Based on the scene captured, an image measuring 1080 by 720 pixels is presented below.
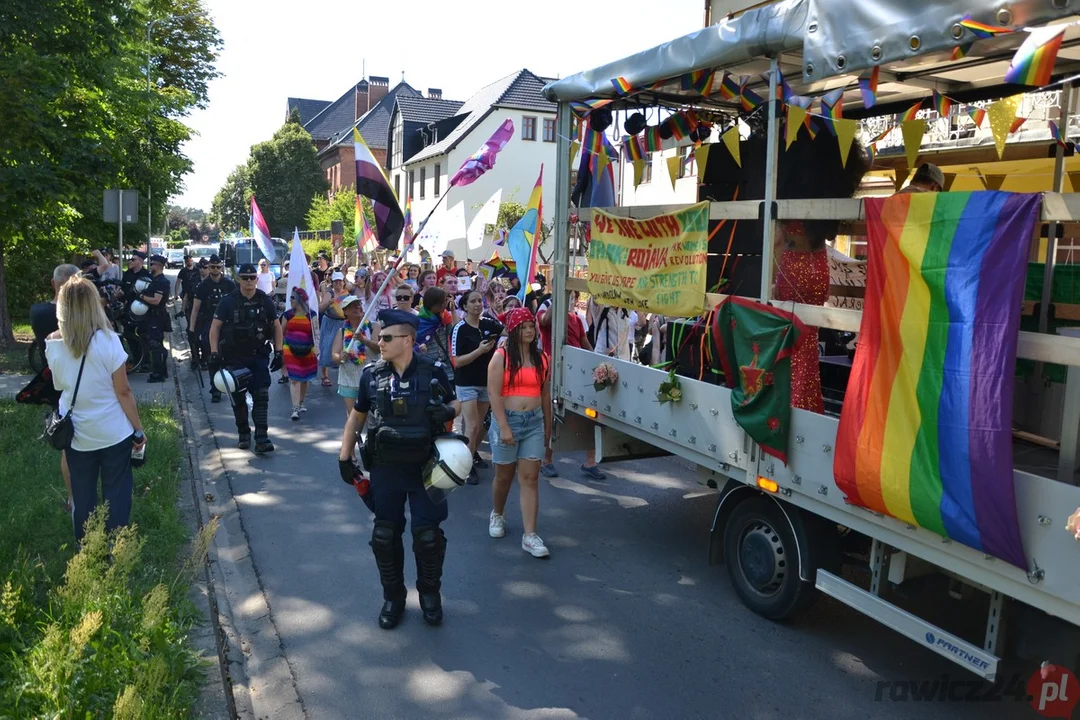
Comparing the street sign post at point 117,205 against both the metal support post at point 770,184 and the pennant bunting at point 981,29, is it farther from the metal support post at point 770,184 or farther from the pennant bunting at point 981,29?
the pennant bunting at point 981,29

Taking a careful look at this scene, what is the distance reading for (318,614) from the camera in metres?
5.55

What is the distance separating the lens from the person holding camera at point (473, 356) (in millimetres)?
8008

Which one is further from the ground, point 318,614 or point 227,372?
point 227,372

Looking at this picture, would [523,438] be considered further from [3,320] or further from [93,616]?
[3,320]

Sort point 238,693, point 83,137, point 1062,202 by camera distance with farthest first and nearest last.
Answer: point 83,137
point 238,693
point 1062,202

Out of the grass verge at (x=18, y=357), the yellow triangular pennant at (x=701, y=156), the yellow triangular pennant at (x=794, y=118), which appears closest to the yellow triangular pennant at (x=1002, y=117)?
the yellow triangular pennant at (x=794, y=118)

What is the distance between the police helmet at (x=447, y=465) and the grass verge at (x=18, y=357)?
10394 millimetres

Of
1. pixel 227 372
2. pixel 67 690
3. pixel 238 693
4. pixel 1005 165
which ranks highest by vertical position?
pixel 1005 165

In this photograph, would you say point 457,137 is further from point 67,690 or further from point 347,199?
point 67,690

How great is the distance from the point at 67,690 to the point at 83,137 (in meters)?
12.1

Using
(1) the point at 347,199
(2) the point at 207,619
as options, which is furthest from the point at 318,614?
(1) the point at 347,199

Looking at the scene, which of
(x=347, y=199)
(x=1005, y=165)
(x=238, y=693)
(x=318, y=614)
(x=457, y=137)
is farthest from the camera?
(x=347, y=199)

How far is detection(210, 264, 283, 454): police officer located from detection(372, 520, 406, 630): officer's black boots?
4.60 meters

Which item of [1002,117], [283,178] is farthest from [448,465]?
[283,178]
